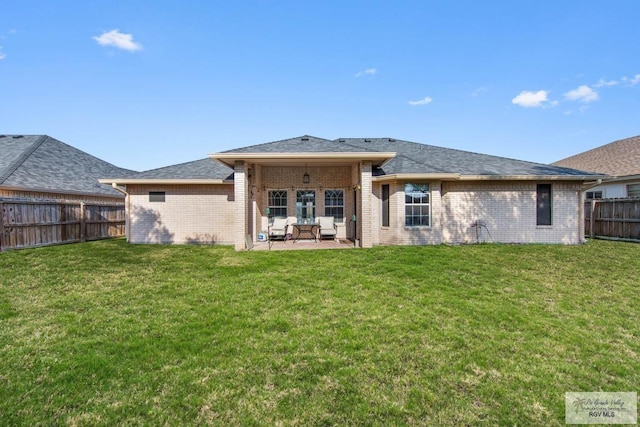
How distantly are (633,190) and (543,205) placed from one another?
6846 mm

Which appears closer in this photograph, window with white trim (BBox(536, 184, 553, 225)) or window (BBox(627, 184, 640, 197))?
window with white trim (BBox(536, 184, 553, 225))

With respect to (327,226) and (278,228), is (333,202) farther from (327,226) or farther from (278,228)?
(278,228)

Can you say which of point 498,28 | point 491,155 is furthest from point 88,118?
point 491,155

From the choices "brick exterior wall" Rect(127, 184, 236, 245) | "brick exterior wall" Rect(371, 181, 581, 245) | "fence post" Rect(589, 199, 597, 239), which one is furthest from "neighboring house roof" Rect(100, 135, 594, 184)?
"fence post" Rect(589, 199, 597, 239)

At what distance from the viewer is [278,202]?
12719 mm

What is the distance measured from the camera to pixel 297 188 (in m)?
12.6

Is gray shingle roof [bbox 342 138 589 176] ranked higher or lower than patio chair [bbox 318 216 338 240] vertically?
higher

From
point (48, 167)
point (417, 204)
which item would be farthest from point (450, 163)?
point (48, 167)

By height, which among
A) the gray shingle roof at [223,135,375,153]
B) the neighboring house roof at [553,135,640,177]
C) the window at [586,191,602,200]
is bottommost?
the window at [586,191,602,200]

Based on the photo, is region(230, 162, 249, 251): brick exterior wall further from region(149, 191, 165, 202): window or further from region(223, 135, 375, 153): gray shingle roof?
region(149, 191, 165, 202): window

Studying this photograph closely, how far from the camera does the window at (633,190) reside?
13720mm

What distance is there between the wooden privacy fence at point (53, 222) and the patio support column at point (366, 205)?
37.3 feet

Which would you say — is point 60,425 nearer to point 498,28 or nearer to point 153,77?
point 153,77

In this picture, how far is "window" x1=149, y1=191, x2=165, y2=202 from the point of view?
460 inches
